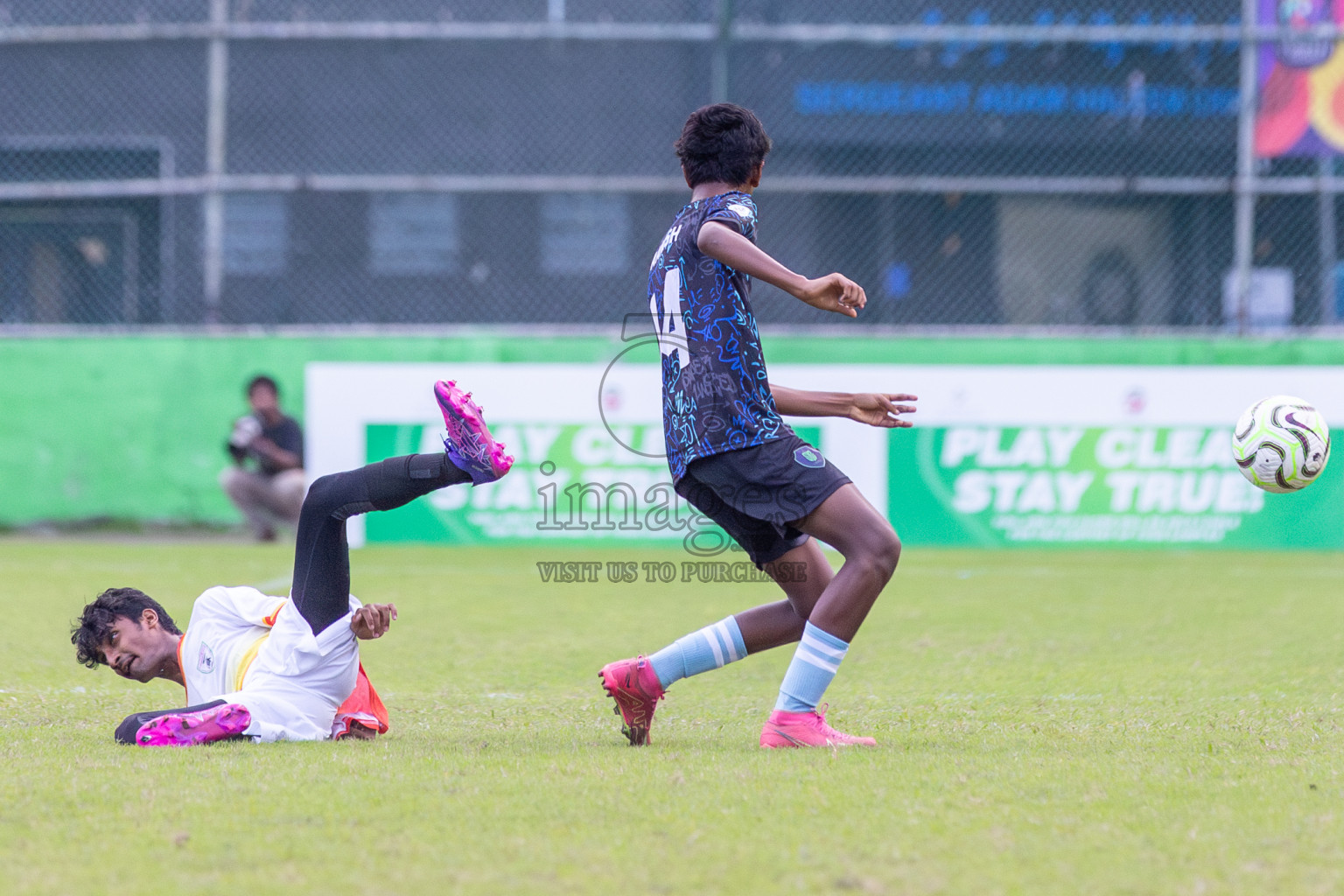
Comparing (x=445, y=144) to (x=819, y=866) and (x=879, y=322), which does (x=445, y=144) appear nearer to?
(x=879, y=322)

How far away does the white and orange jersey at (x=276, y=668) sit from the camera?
397 cm

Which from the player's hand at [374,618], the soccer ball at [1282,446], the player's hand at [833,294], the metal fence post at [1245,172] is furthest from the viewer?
the metal fence post at [1245,172]

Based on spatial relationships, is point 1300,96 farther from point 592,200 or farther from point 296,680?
point 296,680

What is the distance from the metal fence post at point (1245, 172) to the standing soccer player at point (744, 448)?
8446 millimetres

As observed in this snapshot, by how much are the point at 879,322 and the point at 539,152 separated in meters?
3.44

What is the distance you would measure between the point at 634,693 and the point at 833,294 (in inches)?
47.6

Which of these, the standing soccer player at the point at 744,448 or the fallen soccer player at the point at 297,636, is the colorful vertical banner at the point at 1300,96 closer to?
the standing soccer player at the point at 744,448

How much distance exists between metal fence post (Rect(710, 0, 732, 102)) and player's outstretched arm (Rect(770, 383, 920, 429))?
26.8 feet

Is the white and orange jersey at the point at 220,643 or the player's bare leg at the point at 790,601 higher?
the player's bare leg at the point at 790,601

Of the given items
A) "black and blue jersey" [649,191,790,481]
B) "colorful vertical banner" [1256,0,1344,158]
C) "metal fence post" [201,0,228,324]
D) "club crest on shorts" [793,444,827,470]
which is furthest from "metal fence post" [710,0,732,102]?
"club crest on shorts" [793,444,827,470]

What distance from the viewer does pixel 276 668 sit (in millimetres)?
3986

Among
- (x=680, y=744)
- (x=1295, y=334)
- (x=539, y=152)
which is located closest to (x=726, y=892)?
(x=680, y=744)

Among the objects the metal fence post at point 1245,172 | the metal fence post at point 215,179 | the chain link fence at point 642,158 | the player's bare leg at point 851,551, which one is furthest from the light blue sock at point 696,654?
the metal fence post at point 1245,172

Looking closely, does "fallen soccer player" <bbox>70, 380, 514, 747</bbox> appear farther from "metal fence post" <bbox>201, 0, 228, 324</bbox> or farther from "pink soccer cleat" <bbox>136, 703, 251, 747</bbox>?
"metal fence post" <bbox>201, 0, 228, 324</bbox>
